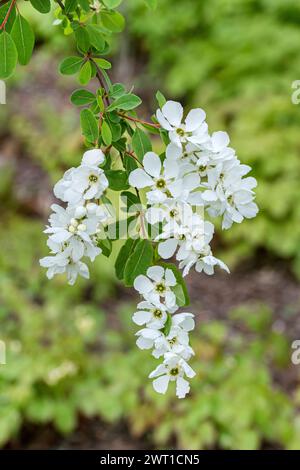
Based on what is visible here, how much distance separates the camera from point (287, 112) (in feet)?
16.6

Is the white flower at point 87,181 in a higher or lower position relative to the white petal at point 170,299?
higher

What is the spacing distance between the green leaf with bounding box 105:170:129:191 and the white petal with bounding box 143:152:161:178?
0.23ft

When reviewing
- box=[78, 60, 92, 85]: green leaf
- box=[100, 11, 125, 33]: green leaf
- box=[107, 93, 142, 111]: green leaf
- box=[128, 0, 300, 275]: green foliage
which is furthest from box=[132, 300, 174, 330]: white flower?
box=[128, 0, 300, 275]: green foliage

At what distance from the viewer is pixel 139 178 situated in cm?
106

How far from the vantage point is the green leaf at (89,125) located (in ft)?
3.67

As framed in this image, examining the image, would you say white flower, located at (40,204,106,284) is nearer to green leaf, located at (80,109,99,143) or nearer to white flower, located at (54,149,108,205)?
white flower, located at (54,149,108,205)

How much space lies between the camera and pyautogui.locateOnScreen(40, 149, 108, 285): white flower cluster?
1022 millimetres

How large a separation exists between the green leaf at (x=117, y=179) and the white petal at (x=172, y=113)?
12 cm

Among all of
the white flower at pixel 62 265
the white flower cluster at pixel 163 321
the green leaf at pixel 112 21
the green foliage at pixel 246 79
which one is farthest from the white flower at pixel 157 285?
the green foliage at pixel 246 79

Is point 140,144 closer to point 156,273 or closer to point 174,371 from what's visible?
point 156,273

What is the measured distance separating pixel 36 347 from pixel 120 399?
21.0 inches

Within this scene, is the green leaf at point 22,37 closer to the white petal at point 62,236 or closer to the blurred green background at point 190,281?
the white petal at point 62,236

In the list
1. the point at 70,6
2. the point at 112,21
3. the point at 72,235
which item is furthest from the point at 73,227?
the point at 112,21

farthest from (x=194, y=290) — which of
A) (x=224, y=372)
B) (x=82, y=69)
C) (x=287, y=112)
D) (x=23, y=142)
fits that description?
(x=82, y=69)
